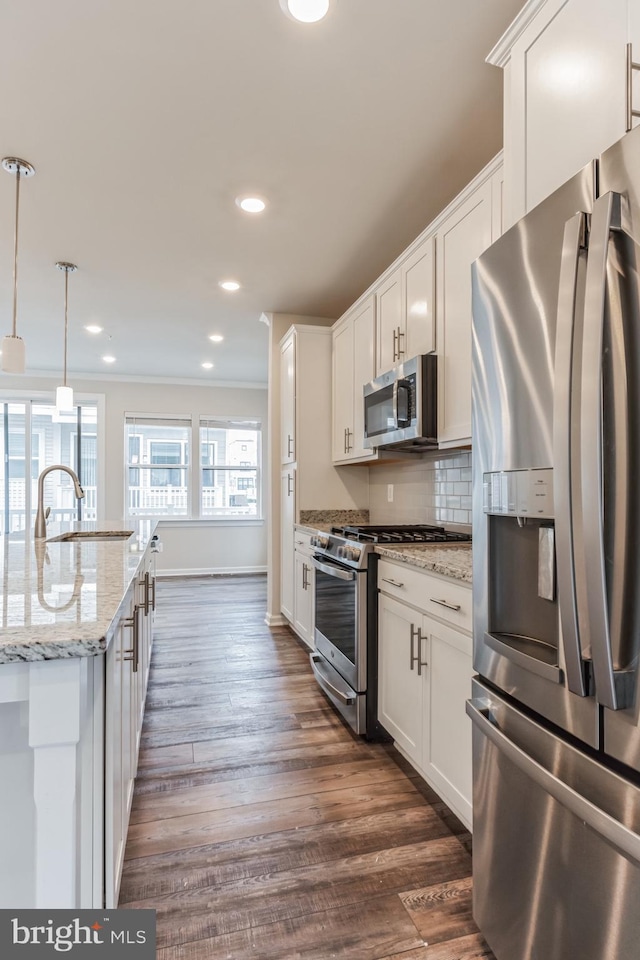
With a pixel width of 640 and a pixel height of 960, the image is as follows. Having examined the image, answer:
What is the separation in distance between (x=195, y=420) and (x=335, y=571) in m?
4.83

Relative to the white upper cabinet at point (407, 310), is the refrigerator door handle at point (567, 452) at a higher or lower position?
lower

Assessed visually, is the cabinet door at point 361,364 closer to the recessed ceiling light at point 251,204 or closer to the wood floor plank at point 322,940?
the recessed ceiling light at point 251,204

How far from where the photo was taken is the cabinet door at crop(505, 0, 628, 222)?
1.08 meters

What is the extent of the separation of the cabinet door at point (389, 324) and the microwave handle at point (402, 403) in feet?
0.74

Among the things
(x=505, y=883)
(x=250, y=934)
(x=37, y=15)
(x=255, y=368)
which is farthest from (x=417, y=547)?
(x=255, y=368)

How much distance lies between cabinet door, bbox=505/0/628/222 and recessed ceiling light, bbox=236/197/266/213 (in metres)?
1.48

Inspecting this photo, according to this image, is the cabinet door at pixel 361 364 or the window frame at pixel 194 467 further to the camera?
the window frame at pixel 194 467

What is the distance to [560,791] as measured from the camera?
963 mm

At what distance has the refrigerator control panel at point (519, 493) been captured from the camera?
3.38 feet

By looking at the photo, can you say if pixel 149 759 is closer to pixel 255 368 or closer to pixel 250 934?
pixel 250 934

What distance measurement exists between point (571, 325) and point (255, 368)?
5676 millimetres

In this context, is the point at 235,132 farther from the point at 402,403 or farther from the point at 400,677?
the point at 400,677

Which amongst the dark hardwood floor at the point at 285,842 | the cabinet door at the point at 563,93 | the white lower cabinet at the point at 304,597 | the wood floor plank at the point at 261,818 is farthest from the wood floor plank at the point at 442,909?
the cabinet door at the point at 563,93

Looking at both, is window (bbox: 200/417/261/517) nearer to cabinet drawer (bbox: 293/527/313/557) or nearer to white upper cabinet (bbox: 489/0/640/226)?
cabinet drawer (bbox: 293/527/313/557)
